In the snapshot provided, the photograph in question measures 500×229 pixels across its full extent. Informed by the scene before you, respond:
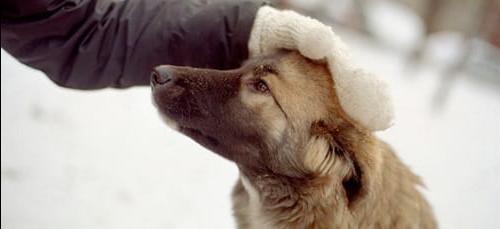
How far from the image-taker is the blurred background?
3.25 meters

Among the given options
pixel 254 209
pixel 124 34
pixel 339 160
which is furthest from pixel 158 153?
pixel 339 160

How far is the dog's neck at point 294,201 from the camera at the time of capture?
6.97 ft

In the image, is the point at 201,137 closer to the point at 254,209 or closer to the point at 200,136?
the point at 200,136

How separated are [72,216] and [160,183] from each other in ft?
1.60

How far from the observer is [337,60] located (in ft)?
6.80

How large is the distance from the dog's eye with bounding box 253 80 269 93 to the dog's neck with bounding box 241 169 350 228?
0.96 feet

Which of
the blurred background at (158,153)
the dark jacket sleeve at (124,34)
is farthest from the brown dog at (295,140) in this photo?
the blurred background at (158,153)

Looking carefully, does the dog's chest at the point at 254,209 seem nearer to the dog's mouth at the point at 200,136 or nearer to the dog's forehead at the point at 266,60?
the dog's mouth at the point at 200,136

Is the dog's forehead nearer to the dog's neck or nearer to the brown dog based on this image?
the brown dog

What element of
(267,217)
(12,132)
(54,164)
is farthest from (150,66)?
(12,132)

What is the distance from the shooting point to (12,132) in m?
3.67

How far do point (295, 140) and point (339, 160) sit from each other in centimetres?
16

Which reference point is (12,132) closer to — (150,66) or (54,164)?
(54,164)

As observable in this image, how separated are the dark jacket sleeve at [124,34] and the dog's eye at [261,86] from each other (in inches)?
11.1
